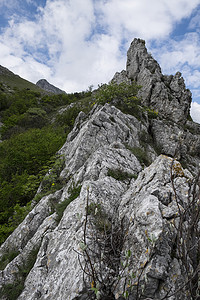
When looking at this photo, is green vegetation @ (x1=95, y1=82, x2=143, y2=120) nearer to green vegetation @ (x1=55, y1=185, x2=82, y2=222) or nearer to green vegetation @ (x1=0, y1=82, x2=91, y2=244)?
green vegetation @ (x1=0, y1=82, x2=91, y2=244)

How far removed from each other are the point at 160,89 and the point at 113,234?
71.9ft

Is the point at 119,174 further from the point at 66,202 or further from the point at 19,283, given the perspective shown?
the point at 19,283

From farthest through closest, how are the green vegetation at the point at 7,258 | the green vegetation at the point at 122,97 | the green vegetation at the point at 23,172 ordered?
1. the green vegetation at the point at 122,97
2. the green vegetation at the point at 23,172
3. the green vegetation at the point at 7,258

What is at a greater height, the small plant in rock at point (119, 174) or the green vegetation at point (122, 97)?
the green vegetation at point (122, 97)

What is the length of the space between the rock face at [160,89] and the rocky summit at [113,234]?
1305 centimetres

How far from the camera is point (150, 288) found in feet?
Result: 8.66

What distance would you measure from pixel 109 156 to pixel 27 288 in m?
5.73

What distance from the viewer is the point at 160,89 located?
21547 mm

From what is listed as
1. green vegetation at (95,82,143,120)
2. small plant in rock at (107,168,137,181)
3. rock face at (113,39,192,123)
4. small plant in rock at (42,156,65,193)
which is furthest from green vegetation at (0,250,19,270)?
rock face at (113,39,192,123)

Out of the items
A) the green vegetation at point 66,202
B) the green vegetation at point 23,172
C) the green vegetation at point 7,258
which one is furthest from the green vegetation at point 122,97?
the green vegetation at point 7,258

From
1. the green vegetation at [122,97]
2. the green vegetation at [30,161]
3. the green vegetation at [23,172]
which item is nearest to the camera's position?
the green vegetation at [23,172]

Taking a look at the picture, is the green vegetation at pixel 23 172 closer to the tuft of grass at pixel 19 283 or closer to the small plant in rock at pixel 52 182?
the small plant in rock at pixel 52 182

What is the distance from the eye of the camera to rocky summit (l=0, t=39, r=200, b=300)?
241cm

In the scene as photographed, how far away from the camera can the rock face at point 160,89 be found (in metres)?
21.0
